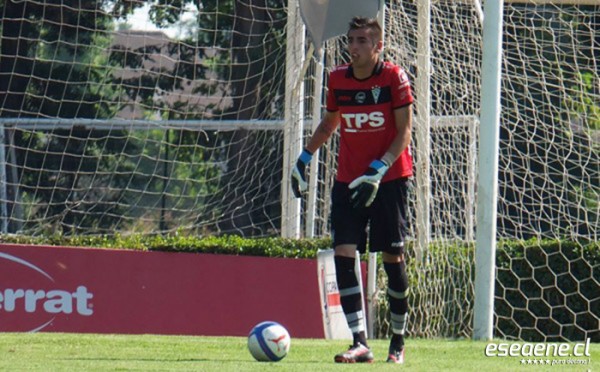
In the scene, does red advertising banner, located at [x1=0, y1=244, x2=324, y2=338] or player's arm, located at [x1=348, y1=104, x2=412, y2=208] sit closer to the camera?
player's arm, located at [x1=348, y1=104, x2=412, y2=208]

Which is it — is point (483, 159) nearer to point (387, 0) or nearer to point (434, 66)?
point (434, 66)

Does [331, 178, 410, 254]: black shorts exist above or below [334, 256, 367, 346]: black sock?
above

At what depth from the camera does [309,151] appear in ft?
24.0

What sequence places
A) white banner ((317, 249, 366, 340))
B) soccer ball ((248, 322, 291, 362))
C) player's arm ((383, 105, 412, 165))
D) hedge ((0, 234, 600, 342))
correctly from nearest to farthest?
soccer ball ((248, 322, 291, 362))
player's arm ((383, 105, 412, 165))
white banner ((317, 249, 366, 340))
hedge ((0, 234, 600, 342))

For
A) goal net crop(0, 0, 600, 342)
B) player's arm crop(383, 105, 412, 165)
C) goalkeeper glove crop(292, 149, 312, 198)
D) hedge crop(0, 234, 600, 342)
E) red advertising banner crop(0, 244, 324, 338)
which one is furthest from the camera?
goal net crop(0, 0, 600, 342)

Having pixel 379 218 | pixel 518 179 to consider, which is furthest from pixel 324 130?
pixel 518 179

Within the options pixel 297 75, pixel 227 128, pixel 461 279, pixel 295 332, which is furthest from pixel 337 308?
pixel 227 128

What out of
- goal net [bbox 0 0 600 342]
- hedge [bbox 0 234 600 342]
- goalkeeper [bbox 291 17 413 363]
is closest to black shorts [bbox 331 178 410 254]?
goalkeeper [bbox 291 17 413 363]

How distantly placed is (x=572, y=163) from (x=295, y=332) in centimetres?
364

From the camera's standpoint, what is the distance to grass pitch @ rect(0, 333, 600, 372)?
6.32 m

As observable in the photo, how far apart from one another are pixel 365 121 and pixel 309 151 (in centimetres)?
50

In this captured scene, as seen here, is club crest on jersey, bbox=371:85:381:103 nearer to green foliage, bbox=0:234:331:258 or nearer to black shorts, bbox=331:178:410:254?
black shorts, bbox=331:178:410:254

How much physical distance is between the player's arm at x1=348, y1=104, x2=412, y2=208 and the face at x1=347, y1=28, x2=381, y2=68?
36 cm

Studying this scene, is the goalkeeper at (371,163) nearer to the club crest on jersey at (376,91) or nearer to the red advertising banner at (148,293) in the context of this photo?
the club crest on jersey at (376,91)
